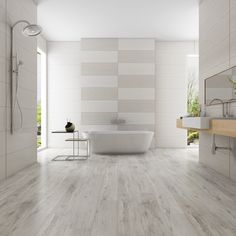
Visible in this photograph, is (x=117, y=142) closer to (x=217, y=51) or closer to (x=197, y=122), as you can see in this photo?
(x=197, y=122)

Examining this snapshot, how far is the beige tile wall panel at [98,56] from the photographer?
7791 mm

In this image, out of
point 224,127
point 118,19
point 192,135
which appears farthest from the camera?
point 192,135

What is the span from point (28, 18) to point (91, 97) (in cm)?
305

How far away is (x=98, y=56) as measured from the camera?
7805 mm

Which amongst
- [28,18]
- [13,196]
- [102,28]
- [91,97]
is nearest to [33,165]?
[13,196]

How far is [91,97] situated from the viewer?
7.77m

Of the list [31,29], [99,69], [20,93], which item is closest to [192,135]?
[99,69]

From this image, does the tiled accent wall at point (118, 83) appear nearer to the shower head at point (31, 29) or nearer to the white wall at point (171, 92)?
the white wall at point (171, 92)

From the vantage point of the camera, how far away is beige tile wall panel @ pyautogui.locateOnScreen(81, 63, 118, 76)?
779 cm

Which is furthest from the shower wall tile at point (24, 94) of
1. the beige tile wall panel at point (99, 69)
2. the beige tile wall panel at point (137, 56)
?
the beige tile wall panel at point (137, 56)

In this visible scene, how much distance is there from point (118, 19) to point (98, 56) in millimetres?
1586

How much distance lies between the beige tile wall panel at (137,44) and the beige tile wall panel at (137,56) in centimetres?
11

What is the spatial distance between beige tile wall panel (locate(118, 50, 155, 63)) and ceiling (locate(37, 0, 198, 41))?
1.37 ft

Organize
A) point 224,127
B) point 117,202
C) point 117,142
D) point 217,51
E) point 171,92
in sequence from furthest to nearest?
point 171,92 → point 117,142 → point 217,51 → point 224,127 → point 117,202
